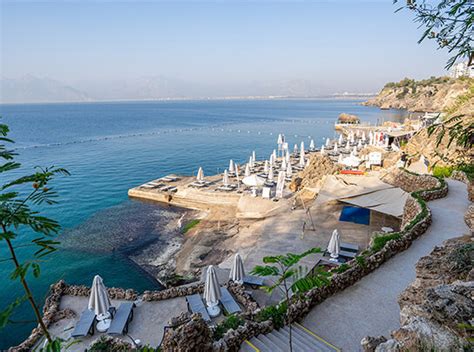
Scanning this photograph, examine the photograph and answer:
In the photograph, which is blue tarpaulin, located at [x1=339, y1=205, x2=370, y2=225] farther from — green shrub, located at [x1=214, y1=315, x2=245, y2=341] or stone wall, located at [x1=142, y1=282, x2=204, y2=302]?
green shrub, located at [x1=214, y1=315, x2=245, y2=341]

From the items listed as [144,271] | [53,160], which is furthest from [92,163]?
[144,271]

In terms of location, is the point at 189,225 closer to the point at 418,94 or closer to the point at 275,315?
the point at 275,315

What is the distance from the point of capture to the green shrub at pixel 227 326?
19.5 ft

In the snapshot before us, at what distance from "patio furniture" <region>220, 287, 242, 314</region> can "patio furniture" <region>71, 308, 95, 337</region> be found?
12.7 ft

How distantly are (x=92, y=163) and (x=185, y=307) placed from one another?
3839cm

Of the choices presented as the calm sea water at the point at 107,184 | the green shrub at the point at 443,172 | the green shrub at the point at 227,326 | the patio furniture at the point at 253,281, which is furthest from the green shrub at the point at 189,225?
the green shrub at the point at 443,172

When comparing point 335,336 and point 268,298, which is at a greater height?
point 335,336

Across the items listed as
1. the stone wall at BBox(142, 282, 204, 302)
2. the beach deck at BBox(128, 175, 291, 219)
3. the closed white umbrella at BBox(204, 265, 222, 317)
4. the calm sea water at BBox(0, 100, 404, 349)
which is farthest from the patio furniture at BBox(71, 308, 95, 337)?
the beach deck at BBox(128, 175, 291, 219)

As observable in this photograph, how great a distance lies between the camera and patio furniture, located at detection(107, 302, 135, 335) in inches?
309

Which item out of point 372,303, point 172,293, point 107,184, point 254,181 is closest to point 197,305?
point 172,293

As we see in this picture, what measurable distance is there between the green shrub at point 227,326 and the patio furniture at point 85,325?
437 centimetres

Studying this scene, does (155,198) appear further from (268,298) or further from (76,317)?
(268,298)

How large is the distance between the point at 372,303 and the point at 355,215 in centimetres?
957

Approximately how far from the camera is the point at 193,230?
19656 millimetres
